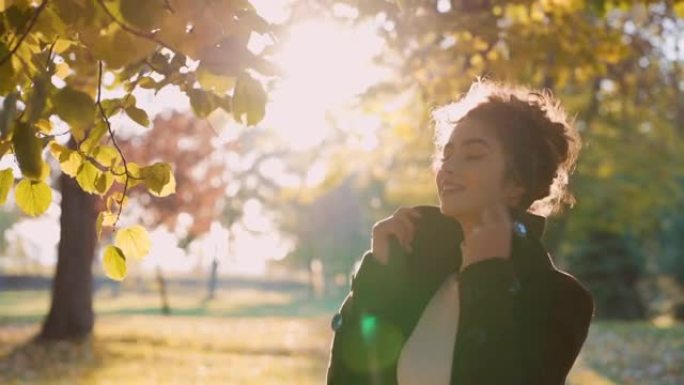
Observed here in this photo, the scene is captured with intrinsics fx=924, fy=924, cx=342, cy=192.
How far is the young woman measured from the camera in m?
2.76

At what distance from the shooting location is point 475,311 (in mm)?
2795

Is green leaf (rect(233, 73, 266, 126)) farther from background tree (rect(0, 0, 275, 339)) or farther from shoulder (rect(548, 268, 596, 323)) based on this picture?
shoulder (rect(548, 268, 596, 323))

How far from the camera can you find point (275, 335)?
21.5m

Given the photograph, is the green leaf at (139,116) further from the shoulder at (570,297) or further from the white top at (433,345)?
the shoulder at (570,297)

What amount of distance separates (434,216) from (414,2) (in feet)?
14.3

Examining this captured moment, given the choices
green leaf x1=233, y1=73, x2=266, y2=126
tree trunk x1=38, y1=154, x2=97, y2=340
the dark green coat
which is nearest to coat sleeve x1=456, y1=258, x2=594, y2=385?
the dark green coat

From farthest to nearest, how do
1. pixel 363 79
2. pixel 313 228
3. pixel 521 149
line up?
pixel 313 228 → pixel 363 79 → pixel 521 149

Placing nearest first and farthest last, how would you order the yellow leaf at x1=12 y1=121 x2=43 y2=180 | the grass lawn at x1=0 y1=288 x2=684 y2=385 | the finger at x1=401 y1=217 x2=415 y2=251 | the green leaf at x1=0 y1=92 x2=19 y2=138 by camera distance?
the green leaf at x1=0 y1=92 x2=19 y2=138 < the yellow leaf at x1=12 y1=121 x2=43 y2=180 < the finger at x1=401 y1=217 x2=415 y2=251 < the grass lawn at x1=0 y1=288 x2=684 y2=385

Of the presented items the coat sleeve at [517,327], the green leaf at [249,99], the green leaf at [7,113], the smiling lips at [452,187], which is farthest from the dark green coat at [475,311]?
the green leaf at [7,113]

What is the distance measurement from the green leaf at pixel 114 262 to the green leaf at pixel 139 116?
1.43ft

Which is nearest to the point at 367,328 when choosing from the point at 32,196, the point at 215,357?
the point at 32,196

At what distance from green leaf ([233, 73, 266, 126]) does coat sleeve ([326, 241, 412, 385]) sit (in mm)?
764

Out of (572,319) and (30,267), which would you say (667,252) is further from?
(30,267)

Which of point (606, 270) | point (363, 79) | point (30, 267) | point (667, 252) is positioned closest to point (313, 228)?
point (667, 252)
